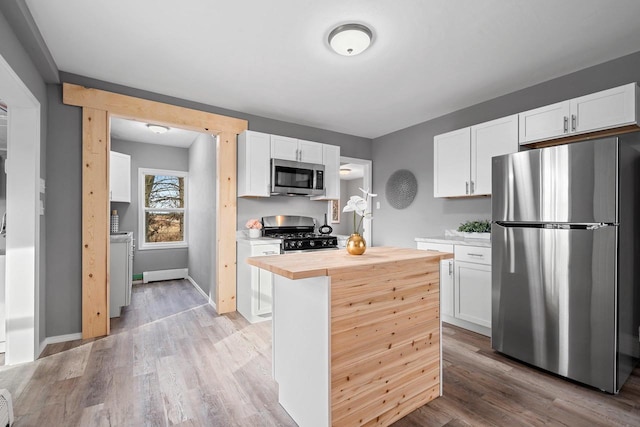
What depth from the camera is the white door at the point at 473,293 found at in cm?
289

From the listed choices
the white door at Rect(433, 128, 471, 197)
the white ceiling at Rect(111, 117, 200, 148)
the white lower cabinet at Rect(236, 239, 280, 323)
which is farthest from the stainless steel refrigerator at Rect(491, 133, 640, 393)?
the white ceiling at Rect(111, 117, 200, 148)

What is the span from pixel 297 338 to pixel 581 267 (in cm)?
198

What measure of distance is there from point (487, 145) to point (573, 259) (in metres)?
1.43

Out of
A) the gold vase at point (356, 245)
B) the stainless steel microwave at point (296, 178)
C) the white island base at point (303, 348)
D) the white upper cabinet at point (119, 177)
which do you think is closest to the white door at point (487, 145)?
the stainless steel microwave at point (296, 178)

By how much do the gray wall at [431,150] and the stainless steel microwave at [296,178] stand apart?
4.33 ft

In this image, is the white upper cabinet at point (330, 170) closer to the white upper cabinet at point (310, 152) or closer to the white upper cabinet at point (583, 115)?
the white upper cabinet at point (310, 152)

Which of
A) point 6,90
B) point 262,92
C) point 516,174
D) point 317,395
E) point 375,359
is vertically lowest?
point 317,395

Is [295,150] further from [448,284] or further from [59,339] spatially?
[59,339]

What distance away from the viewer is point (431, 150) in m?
4.14

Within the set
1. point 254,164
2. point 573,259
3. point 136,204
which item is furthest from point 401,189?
point 136,204

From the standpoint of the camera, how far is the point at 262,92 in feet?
10.7

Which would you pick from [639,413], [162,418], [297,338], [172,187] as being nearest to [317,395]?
[297,338]

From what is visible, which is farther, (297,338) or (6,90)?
(6,90)

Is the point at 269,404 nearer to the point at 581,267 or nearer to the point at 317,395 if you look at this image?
the point at 317,395
